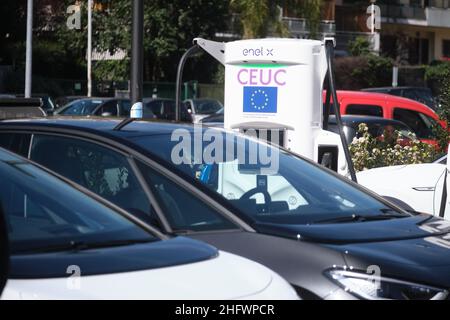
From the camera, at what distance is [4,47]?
47.3 m

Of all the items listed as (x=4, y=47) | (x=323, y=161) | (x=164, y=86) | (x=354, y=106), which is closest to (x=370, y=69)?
(x=164, y=86)

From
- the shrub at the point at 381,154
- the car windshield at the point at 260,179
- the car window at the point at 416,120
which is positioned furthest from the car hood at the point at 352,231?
the car window at the point at 416,120

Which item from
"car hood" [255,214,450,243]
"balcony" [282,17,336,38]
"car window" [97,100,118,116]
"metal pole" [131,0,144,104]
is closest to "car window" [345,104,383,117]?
"car window" [97,100,118,116]

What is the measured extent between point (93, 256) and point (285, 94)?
16.7 ft

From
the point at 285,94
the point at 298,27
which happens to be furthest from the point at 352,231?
the point at 298,27

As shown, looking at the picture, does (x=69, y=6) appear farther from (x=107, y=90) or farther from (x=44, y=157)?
(x=44, y=157)

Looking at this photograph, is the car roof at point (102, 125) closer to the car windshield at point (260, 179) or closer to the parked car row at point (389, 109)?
the car windshield at point (260, 179)

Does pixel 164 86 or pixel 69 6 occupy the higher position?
pixel 69 6

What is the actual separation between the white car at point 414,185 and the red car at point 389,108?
8.27m

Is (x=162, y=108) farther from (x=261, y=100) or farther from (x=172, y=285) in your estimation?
(x=172, y=285)

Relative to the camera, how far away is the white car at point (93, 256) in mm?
3387
